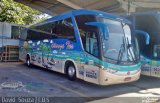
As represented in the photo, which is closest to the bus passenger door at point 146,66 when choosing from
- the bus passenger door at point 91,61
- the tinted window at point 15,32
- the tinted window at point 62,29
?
the bus passenger door at point 91,61

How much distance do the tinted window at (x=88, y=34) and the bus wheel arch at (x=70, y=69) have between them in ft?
4.44

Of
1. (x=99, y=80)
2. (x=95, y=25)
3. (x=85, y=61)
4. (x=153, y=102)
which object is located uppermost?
(x=95, y=25)

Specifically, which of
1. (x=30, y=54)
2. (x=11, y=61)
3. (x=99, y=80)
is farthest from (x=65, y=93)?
(x=11, y=61)

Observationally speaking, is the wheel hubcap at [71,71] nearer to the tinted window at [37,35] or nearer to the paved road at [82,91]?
the paved road at [82,91]

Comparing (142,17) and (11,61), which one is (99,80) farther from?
(11,61)

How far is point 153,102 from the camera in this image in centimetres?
729

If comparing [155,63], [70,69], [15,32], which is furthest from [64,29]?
[15,32]

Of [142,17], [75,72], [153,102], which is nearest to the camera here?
[153,102]

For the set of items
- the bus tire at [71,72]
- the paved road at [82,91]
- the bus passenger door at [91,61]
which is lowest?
the paved road at [82,91]

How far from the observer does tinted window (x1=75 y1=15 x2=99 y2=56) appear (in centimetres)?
874

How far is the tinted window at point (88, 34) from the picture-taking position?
8742 mm

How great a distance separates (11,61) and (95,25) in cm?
1191

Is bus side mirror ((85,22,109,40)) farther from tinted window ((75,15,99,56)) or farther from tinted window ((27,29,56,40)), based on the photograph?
tinted window ((27,29,56,40))

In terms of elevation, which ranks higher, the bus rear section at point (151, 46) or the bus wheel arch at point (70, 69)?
the bus rear section at point (151, 46)
